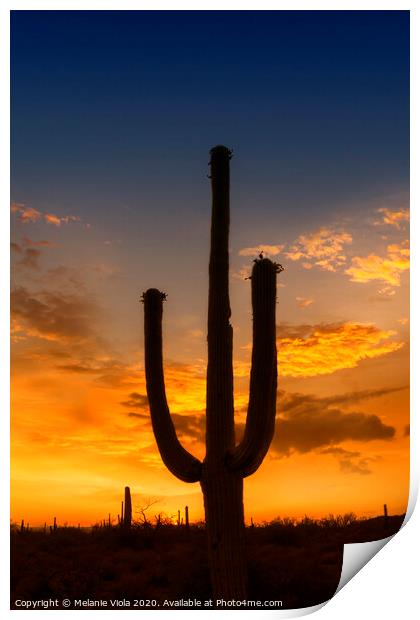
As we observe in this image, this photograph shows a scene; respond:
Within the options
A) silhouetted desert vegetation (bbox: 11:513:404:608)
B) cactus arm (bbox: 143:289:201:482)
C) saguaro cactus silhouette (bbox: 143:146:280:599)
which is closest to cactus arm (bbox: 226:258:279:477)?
saguaro cactus silhouette (bbox: 143:146:280:599)

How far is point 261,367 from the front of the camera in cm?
922

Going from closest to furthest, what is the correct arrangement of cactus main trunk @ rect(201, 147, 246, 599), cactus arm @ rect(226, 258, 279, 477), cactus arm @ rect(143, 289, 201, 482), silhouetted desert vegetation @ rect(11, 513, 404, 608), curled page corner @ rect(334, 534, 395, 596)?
cactus arm @ rect(226, 258, 279, 477), curled page corner @ rect(334, 534, 395, 596), cactus main trunk @ rect(201, 147, 246, 599), cactus arm @ rect(143, 289, 201, 482), silhouetted desert vegetation @ rect(11, 513, 404, 608)

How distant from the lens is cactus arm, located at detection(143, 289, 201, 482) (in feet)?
32.7

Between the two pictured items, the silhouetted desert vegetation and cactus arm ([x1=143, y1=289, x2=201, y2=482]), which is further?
the silhouetted desert vegetation

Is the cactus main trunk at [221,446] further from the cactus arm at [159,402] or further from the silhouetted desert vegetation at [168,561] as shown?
the silhouetted desert vegetation at [168,561]

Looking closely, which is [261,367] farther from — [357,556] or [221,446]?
[357,556]

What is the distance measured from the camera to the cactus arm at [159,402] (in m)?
9.96

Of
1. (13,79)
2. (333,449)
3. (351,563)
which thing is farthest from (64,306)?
(351,563)

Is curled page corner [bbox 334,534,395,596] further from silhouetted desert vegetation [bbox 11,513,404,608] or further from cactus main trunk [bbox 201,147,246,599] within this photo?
cactus main trunk [bbox 201,147,246,599]

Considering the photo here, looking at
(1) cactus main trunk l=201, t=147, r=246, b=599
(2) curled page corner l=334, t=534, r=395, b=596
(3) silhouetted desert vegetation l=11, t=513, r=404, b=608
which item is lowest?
(3) silhouetted desert vegetation l=11, t=513, r=404, b=608

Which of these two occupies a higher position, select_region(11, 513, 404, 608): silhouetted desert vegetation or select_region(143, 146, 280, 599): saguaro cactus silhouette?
select_region(143, 146, 280, 599): saguaro cactus silhouette

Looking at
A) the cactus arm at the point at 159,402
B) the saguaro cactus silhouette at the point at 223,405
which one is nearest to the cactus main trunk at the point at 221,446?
the saguaro cactus silhouette at the point at 223,405

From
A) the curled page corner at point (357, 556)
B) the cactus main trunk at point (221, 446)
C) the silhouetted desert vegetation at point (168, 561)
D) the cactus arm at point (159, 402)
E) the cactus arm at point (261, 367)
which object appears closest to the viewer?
the cactus arm at point (261, 367)

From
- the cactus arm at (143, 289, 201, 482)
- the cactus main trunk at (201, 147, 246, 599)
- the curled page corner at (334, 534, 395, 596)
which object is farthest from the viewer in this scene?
the cactus arm at (143, 289, 201, 482)
